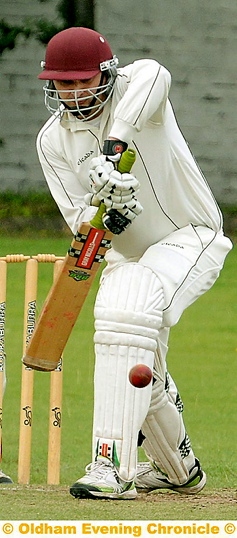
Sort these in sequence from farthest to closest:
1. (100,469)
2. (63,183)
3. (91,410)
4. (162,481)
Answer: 1. (91,410)
2. (162,481)
3. (63,183)
4. (100,469)

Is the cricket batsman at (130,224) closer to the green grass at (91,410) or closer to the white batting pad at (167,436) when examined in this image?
the white batting pad at (167,436)

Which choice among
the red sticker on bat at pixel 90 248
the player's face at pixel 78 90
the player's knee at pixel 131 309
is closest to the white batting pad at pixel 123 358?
the player's knee at pixel 131 309

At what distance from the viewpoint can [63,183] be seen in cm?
401

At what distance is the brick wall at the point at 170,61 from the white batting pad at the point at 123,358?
950cm

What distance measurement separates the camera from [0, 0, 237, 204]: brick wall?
13094 mm

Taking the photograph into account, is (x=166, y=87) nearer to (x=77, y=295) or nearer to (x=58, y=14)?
(x=77, y=295)

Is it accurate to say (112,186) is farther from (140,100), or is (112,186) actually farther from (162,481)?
(162,481)

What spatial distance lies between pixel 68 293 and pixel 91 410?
2861 mm

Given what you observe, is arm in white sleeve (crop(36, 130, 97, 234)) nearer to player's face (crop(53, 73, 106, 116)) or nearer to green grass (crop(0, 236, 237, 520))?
player's face (crop(53, 73, 106, 116))

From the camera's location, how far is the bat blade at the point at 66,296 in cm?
376

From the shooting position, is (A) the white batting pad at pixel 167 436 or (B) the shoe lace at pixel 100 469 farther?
(A) the white batting pad at pixel 167 436

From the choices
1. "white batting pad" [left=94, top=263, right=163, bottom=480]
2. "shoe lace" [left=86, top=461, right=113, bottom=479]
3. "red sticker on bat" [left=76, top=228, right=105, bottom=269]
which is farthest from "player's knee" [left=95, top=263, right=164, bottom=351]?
"shoe lace" [left=86, top=461, right=113, bottom=479]

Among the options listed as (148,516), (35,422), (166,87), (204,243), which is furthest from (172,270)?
(35,422)

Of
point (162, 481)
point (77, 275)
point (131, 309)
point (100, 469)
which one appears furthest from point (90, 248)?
point (162, 481)
